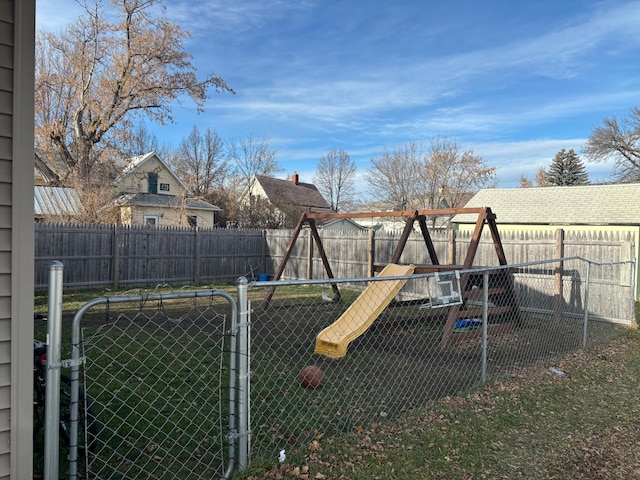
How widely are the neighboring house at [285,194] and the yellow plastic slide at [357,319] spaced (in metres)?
19.7

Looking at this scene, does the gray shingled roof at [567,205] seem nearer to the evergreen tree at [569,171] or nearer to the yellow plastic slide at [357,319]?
the yellow plastic slide at [357,319]

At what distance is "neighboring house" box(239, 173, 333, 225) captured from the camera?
28.1m

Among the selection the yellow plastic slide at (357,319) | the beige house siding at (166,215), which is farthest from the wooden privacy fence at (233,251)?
the beige house siding at (166,215)

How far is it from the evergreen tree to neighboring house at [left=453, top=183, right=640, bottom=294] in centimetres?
3027

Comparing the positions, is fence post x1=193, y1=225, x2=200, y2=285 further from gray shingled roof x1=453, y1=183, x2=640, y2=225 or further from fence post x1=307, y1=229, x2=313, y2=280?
gray shingled roof x1=453, y1=183, x2=640, y2=225

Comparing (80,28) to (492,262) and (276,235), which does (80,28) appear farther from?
(492,262)

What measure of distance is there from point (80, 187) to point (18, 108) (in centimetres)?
1773

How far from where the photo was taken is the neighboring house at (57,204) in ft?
50.9

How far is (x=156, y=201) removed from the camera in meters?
24.2

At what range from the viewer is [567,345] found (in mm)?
6621

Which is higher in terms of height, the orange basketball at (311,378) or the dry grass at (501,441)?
the orange basketball at (311,378)

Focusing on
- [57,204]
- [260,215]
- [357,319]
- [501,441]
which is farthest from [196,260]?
[501,441]

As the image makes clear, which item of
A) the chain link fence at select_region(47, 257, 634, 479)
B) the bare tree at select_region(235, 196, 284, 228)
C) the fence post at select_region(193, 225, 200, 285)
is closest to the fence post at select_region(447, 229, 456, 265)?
the chain link fence at select_region(47, 257, 634, 479)

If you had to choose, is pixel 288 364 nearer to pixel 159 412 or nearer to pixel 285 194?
pixel 159 412
